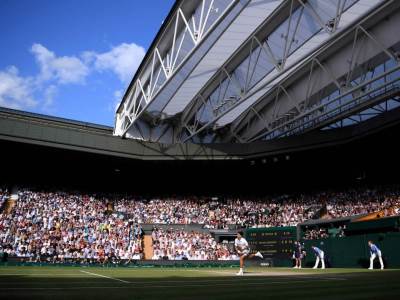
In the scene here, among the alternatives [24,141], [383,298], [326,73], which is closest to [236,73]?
[326,73]

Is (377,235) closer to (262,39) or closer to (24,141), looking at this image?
(262,39)

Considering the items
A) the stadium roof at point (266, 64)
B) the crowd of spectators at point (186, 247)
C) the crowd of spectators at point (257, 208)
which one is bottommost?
the crowd of spectators at point (186, 247)

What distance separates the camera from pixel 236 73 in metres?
30.1

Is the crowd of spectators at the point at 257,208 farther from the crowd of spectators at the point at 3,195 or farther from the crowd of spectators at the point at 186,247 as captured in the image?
the crowd of spectators at the point at 3,195

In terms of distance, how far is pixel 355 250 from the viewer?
2534 centimetres

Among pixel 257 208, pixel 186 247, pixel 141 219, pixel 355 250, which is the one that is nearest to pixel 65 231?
pixel 141 219

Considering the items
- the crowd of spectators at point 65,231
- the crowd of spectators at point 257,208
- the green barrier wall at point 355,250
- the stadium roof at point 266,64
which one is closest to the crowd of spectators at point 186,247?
the crowd of spectators at point 65,231

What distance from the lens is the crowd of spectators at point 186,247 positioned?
1348 inches

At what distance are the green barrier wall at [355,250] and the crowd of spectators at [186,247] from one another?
8.63 m

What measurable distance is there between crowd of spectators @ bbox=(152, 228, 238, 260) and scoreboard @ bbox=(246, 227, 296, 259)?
2.45 metres

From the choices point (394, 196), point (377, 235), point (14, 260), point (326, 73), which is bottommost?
point (14, 260)

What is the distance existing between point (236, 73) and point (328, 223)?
15.7m

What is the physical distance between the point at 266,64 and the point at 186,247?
57.9 ft

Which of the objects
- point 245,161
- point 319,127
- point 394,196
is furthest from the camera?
point 245,161
